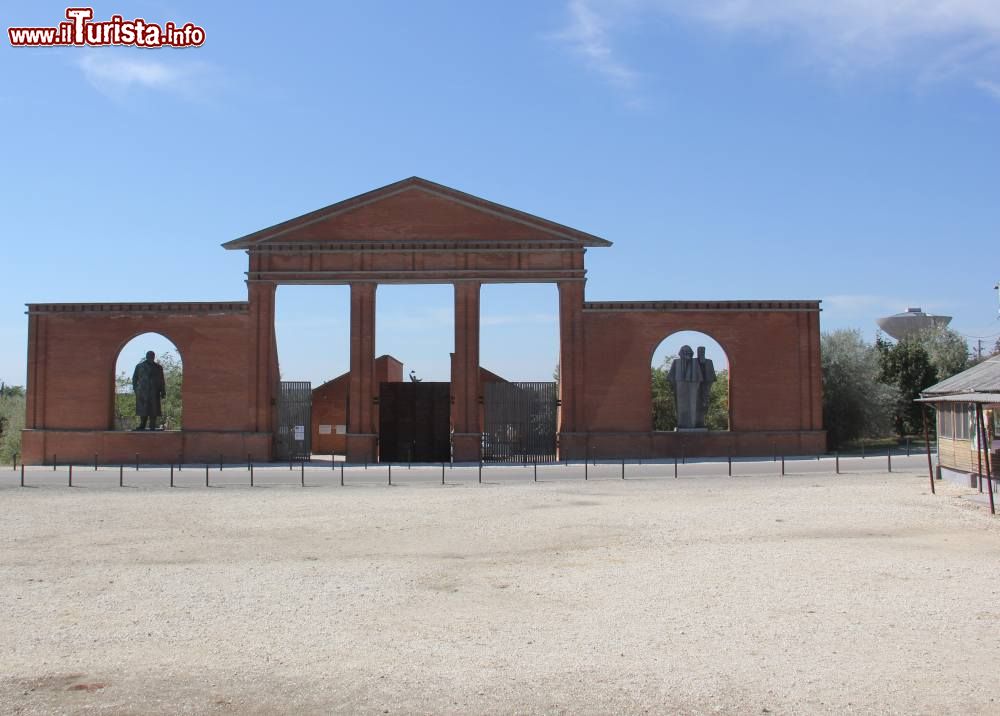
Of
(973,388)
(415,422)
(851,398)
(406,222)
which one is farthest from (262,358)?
(851,398)

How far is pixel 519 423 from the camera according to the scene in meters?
36.6

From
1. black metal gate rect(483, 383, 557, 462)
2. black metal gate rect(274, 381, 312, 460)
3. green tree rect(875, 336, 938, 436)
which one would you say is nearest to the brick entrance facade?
black metal gate rect(274, 381, 312, 460)

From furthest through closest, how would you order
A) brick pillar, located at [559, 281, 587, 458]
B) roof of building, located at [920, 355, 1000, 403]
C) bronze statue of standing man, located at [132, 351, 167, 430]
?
bronze statue of standing man, located at [132, 351, 167, 430] → brick pillar, located at [559, 281, 587, 458] → roof of building, located at [920, 355, 1000, 403]

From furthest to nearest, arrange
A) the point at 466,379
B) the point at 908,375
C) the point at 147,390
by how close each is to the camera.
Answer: the point at 908,375 → the point at 147,390 → the point at 466,379

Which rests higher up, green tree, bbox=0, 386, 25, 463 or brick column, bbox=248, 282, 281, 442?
brick column, bbox=248, 282, 281, 442

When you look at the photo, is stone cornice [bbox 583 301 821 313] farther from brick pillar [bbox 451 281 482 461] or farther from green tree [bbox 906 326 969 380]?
green tree [bbox 906 326 969 380]

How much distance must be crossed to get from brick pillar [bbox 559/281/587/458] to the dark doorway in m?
4.63

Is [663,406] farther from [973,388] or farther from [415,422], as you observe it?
[973,388]

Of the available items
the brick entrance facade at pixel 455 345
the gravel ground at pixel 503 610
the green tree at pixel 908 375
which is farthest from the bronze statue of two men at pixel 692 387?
the green tree at pixel 908 375

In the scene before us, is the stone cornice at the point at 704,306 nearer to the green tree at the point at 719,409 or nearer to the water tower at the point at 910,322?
the green tree at the point at 719,409

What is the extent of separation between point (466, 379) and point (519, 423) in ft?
9.18

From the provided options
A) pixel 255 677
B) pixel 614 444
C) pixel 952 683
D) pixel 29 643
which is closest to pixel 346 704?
pixel 255 677

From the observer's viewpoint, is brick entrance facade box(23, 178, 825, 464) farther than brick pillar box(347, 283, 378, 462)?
Yes

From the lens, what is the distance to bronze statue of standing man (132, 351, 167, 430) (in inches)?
1468
